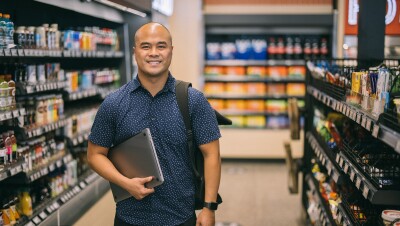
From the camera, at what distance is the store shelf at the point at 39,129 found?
4125mm

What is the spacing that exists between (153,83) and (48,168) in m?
2.41

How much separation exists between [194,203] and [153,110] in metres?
0.53

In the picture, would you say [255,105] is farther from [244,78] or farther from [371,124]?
[371,124]

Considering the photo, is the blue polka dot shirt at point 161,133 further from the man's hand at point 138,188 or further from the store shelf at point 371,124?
the store shelf at point 371,124

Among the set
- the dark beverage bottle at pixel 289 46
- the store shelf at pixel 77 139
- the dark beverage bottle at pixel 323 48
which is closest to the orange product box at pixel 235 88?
the dark beverage bottle at pixel 289 46

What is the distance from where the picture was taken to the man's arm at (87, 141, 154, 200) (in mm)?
2334

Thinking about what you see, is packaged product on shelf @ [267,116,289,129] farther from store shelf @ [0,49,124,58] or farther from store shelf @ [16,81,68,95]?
store shelf @ [16,81,68,95]

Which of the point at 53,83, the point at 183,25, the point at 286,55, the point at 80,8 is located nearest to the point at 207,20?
the point at 183,25

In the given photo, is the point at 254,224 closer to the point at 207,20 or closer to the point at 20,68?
the point at 20,68

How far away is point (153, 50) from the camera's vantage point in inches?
94.0

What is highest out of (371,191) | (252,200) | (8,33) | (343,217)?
(8,33)

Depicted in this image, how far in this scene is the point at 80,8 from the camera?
5.03m

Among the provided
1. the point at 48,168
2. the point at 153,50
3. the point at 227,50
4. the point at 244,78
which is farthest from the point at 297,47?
the point at 153,50

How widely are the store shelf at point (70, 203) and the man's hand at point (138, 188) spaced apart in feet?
6.39
